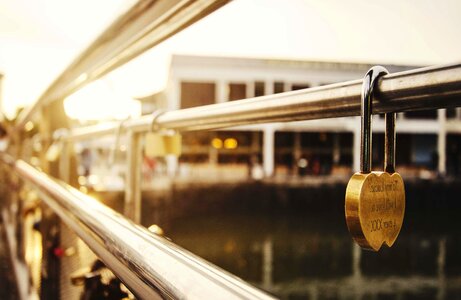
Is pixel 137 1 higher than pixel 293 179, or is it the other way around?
pixel 137 1

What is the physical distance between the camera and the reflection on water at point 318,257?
16.4 metres

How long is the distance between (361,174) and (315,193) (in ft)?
77.2

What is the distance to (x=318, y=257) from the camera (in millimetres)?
18188

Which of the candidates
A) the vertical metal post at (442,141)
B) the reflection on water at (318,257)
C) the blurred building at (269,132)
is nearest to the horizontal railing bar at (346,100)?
the reflection on water at (318,257)

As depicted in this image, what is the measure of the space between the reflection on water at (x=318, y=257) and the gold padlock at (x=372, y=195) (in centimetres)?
1509

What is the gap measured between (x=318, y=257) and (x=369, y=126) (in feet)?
61.4

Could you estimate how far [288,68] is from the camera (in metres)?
26.1

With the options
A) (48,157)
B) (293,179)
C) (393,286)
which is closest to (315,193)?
(293,179)

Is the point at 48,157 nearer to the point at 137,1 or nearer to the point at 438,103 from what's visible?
the point at 137,1

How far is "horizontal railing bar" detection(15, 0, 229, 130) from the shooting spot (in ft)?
1.69

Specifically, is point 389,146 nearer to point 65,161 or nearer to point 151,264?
point 151,264

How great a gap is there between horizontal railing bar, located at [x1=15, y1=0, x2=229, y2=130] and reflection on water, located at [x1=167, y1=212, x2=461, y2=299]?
1468 centimetres

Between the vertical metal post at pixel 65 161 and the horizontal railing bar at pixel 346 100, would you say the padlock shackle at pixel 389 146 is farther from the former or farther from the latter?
the vertical metal post at pixel 65 161

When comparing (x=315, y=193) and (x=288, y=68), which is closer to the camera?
(x=315, y=193)
